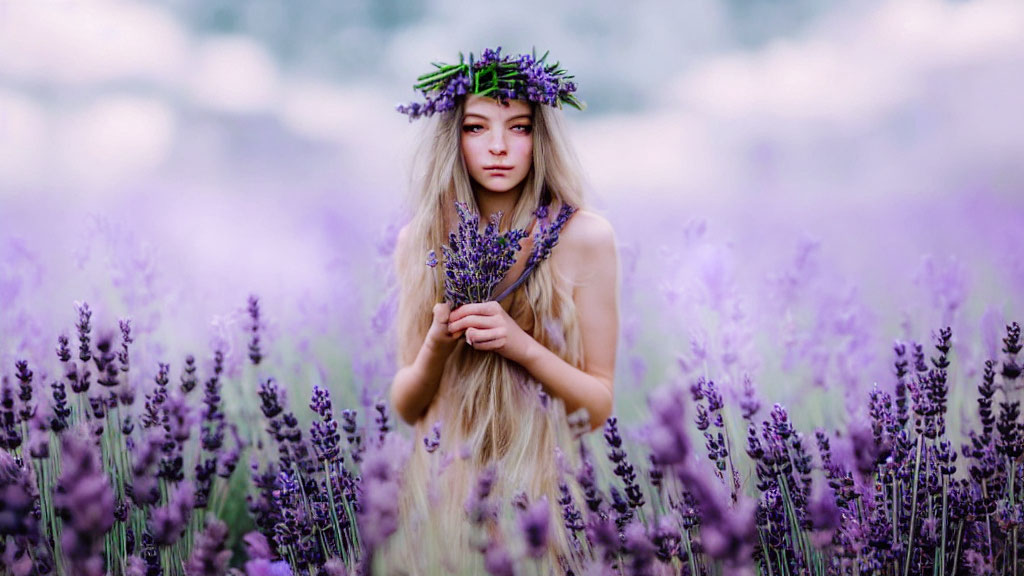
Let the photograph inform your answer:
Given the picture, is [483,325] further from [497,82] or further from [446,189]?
[497,82]

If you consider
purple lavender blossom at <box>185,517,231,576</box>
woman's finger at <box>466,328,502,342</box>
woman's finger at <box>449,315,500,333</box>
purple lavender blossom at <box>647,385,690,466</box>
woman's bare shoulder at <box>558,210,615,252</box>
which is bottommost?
purple lavender blossom at <box>185,517,231,576</box>

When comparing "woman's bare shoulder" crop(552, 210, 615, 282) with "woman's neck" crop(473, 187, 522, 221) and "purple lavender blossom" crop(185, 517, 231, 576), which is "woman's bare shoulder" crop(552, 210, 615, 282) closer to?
"woman's neck" crop(473, 187, 522, 221)

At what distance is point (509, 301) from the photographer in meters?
1.96

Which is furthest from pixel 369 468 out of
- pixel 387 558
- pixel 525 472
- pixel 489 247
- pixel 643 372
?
pixel 643 372

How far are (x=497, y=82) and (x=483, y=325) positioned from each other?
0.56 m

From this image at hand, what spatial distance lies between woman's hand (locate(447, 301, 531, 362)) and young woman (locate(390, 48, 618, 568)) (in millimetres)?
12

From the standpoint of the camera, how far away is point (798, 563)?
4.98 feet

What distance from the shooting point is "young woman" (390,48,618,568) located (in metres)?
1.86

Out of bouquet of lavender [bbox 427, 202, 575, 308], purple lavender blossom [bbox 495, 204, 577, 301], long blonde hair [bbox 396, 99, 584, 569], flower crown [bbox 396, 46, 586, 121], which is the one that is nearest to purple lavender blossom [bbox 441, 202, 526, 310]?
bouquet of lavender [bbox 427, 202, 575, 308]

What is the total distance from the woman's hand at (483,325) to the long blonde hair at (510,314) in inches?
6.4

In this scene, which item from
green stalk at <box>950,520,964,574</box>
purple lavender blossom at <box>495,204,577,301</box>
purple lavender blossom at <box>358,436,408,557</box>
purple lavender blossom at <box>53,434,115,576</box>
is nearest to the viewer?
purple lavender blossom at <box>53,434,115,576</box>

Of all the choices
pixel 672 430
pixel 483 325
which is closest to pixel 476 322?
pixel 483 325

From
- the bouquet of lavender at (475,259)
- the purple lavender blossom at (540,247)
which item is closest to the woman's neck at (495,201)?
the purple lavender blossom at (540,247)

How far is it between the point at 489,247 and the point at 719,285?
3.63ft
